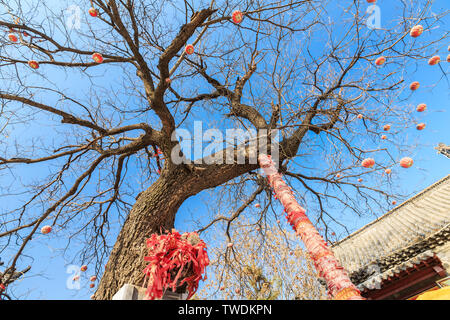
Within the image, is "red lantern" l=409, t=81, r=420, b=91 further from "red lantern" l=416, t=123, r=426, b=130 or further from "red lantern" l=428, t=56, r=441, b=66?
"red lantern" l=416, t=123, r=426, b=130

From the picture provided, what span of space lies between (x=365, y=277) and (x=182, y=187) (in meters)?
5.34

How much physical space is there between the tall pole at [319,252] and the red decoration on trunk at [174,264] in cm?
86

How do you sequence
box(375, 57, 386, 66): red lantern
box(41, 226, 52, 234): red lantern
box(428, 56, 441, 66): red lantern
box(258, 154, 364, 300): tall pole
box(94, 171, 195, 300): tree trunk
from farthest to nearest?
box(375, 57, 386, 66): red lantern < box(41, 226, 52, 234): red lantern < box(428, 56, 441, 66): red lantern < box(94, 171, 195, 300): tree trunk < box(258, 154, 364, 300): tall pole

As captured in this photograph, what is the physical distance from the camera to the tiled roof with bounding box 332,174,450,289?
469cm

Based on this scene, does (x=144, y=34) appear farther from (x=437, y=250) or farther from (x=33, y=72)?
(x=437, y=250)

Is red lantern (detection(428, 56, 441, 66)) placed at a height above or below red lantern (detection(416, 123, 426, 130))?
above

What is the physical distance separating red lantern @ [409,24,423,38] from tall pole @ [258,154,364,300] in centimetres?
227

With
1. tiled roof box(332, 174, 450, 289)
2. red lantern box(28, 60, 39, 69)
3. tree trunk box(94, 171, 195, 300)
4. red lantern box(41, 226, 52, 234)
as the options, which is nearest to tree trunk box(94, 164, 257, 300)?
tree trunk box(94, 171, 195, 300)

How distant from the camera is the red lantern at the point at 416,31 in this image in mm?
2354

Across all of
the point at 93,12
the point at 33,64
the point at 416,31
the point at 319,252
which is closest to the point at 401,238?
the point at 416,31

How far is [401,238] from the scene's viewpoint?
21.1 feet

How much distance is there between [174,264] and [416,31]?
11.5 feet
